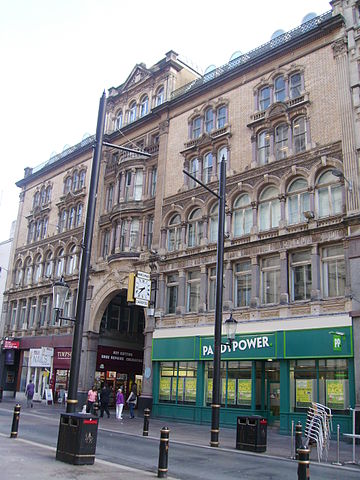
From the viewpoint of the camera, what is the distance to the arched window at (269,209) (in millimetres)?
24875

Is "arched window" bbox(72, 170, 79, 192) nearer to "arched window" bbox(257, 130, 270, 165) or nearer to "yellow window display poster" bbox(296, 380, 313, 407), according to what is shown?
"arched window" bbox(257, 130, 270, 165)

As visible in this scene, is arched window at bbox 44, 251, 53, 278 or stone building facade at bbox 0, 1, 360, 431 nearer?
stone building facade at bbox 0, 1, 360, 431

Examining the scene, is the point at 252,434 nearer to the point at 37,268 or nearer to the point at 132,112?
the point at 132,112

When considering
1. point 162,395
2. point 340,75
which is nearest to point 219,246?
point 340,75

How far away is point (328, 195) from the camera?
22797mm

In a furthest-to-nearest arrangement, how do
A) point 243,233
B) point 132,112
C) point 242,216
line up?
point 132,112
point 242,216
point 243,233

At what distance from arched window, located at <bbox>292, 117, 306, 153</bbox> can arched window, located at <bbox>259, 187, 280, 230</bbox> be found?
2.32 meters

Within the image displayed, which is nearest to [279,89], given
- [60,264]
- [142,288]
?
[142,288]

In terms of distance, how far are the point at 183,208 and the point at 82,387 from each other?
530 inches

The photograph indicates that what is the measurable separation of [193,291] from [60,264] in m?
15.2


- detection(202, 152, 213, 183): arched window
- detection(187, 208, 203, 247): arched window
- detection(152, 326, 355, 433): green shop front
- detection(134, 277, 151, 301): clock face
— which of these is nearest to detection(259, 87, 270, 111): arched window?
detection(202, 152, 213, 183): arched window

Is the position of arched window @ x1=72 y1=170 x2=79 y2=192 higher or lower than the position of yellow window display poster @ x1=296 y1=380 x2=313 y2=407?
higher

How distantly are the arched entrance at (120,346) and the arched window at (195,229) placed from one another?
7466 millimetres

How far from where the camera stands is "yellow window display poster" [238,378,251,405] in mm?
23531
